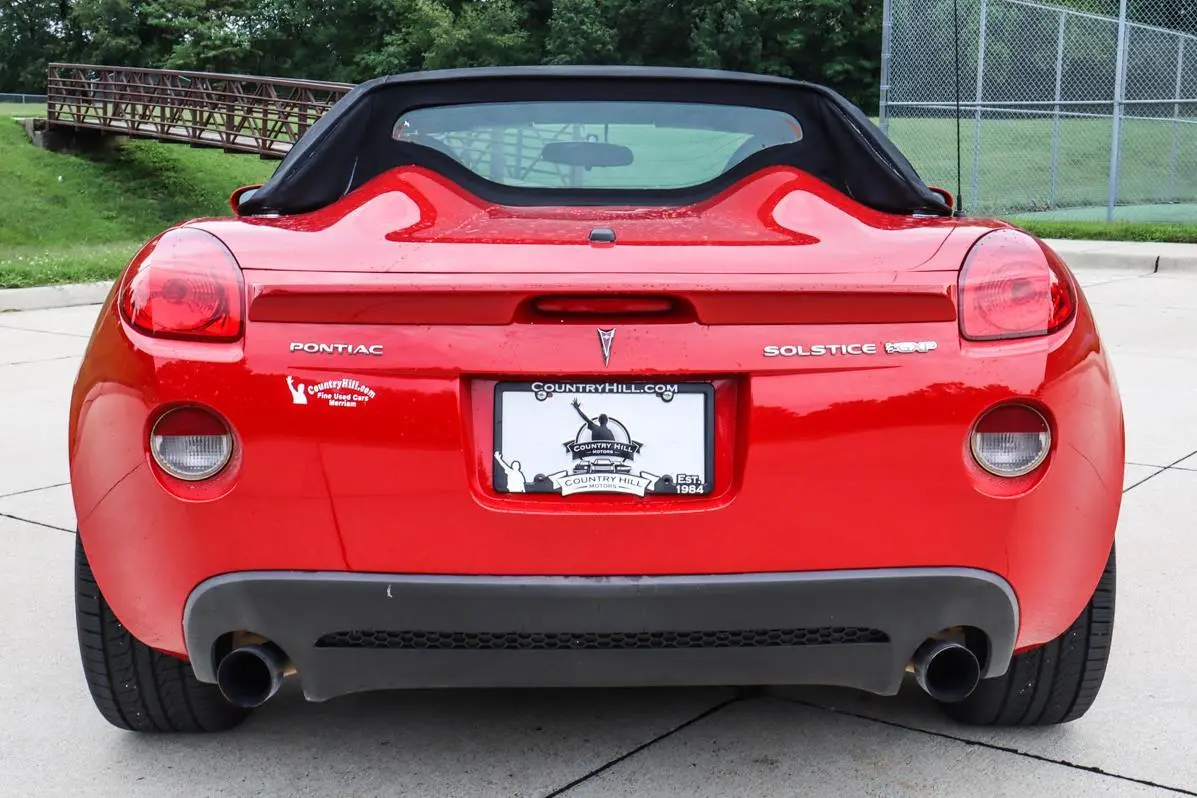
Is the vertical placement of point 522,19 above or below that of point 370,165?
above

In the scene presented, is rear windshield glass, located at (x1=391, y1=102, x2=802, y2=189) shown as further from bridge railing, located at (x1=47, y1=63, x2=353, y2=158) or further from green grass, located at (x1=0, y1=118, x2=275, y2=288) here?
bridge railing, located at (x1=47, y1=63, x2=353, y2=158)

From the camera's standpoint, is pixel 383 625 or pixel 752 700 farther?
pixel 752 700

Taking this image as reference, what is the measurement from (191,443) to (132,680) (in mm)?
651

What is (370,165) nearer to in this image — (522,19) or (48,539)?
(48,539)

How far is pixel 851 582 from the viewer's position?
83.9 inches

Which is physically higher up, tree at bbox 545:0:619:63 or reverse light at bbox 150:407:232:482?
tree at bbox 545:0:619:63

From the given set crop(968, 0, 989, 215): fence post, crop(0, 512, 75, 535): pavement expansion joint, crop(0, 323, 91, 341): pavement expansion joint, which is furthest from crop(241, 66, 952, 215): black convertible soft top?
crop(968, 0, 989, 215): fence post

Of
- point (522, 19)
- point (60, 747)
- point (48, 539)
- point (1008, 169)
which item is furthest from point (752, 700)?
point (522, 19)

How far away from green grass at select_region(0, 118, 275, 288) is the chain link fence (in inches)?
506

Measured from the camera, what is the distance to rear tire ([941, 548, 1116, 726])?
254cm

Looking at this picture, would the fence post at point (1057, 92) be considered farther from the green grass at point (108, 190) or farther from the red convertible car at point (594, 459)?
the red convertible car at point (594, 459)

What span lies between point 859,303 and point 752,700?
1113 millimetres

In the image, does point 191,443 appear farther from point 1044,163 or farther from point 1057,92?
point 1044,163

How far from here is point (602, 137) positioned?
3.29m
